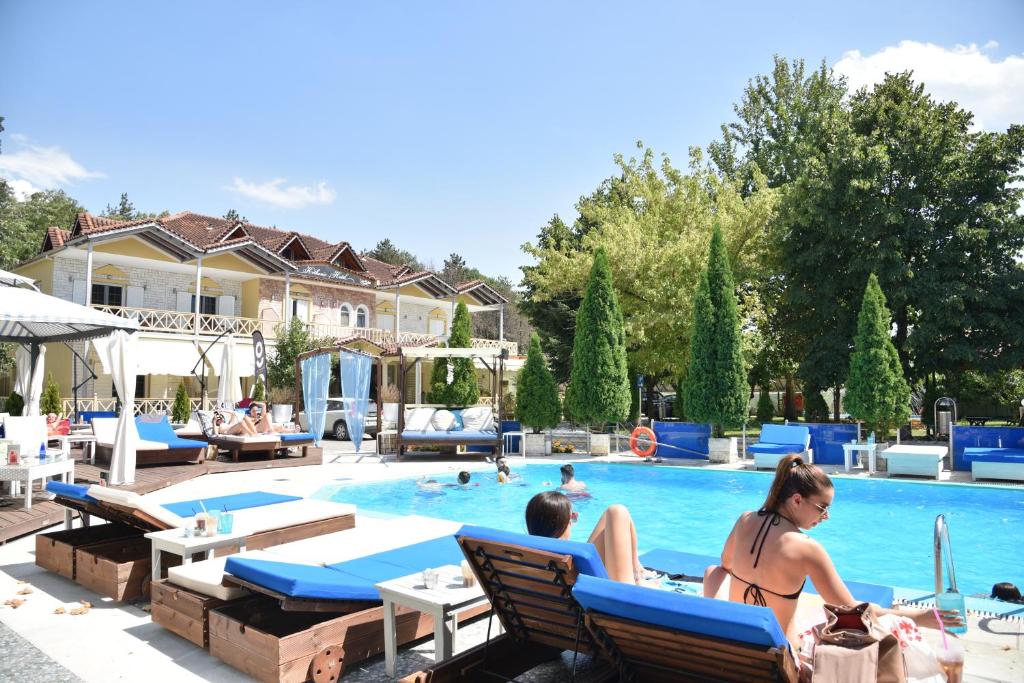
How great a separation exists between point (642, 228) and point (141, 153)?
50.0 feet

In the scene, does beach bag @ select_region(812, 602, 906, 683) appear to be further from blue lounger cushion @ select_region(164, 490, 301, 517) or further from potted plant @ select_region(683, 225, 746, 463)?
potted plant @ select_region(683, 225, 746, 463)

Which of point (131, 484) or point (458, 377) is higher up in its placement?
point (458, 377)

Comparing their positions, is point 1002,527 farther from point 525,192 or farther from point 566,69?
point 525,192

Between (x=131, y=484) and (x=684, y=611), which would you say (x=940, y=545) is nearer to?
(x=684, y=611)

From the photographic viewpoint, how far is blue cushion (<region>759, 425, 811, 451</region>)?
15.2 m

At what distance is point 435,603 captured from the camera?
12.4ft

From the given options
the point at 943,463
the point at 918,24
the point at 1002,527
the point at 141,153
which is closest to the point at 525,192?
the point at 141,153

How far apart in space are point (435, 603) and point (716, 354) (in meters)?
14.5

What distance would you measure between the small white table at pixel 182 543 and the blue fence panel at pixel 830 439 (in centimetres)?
1373

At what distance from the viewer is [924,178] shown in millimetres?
20453

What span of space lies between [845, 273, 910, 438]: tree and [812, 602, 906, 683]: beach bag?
15000 millimetres

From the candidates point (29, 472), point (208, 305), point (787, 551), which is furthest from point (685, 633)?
point (208, 305)

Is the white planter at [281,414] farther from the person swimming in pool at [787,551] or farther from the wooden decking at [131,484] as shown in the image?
the person swimming in pool at [787,551]

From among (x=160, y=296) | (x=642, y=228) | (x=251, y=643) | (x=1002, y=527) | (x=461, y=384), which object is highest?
(x=642, y=228)
